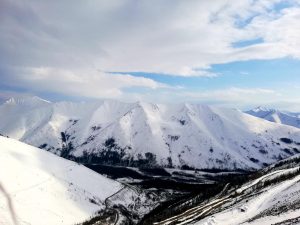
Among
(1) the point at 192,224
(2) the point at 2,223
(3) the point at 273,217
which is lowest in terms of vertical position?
(2) the point at 2,223

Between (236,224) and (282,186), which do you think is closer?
(236,224)

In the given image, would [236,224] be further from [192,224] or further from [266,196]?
[266,196]

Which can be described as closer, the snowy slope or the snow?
the snow

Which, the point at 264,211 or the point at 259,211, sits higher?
the point at 264,211

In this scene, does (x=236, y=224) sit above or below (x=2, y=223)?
above

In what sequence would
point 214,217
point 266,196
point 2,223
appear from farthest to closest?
point 2,223, point 266,196, point 214,217

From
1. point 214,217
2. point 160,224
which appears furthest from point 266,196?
point 160,224

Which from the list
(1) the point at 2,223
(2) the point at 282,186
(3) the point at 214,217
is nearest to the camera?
(3) the point at 214,217

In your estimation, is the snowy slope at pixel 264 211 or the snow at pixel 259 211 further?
the snowy slope at pixel 264 211

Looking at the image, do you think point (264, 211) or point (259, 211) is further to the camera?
point (259, 211)

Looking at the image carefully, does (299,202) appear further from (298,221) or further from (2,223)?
(2,223)
